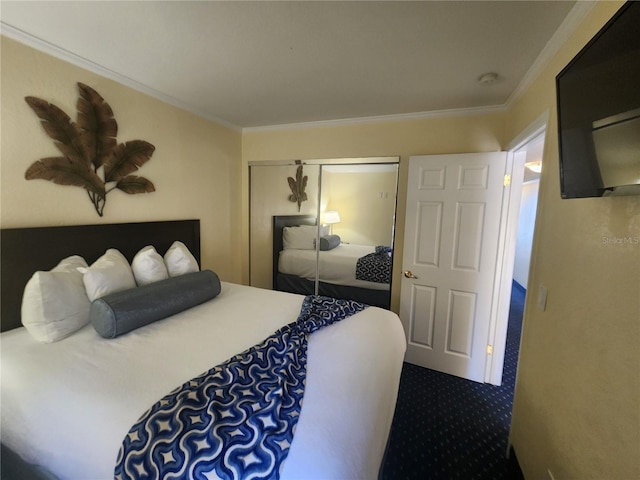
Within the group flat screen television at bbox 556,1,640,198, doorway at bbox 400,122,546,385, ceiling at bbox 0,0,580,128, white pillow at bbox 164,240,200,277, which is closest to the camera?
flat screen television at bbox 556,1,640,198

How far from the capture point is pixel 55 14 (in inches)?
54.2

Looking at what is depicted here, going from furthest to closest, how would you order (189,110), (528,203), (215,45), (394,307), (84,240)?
(528,203), (394,307), (189,110), (84,240), (215,45)

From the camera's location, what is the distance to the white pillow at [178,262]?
2.13m

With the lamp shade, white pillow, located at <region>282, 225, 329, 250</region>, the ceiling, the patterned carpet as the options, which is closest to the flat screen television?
the ceiling

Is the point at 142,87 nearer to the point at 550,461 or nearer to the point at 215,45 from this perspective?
the point at 215,45

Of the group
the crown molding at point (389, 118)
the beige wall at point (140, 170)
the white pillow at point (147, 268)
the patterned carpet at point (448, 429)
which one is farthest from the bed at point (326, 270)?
the white pillow at point (147, 268)

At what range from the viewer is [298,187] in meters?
3.12

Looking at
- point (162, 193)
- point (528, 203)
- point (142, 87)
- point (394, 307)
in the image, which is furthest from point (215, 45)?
point (528, 203)

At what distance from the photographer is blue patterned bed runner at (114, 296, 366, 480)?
31.5 inches

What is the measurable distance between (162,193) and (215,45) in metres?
1.32

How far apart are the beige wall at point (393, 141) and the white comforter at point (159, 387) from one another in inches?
60.5

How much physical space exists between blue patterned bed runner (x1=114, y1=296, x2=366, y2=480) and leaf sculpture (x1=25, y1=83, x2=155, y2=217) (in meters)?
1.61

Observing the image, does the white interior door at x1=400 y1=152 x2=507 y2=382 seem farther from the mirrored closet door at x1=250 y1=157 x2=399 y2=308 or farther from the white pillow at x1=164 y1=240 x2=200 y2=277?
the white pillow at x1=164 y1=240 x2=200 y2=277

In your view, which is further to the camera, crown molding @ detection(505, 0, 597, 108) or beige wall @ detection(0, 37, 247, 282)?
beige wall @ detection(0, 37, 247, 282)
